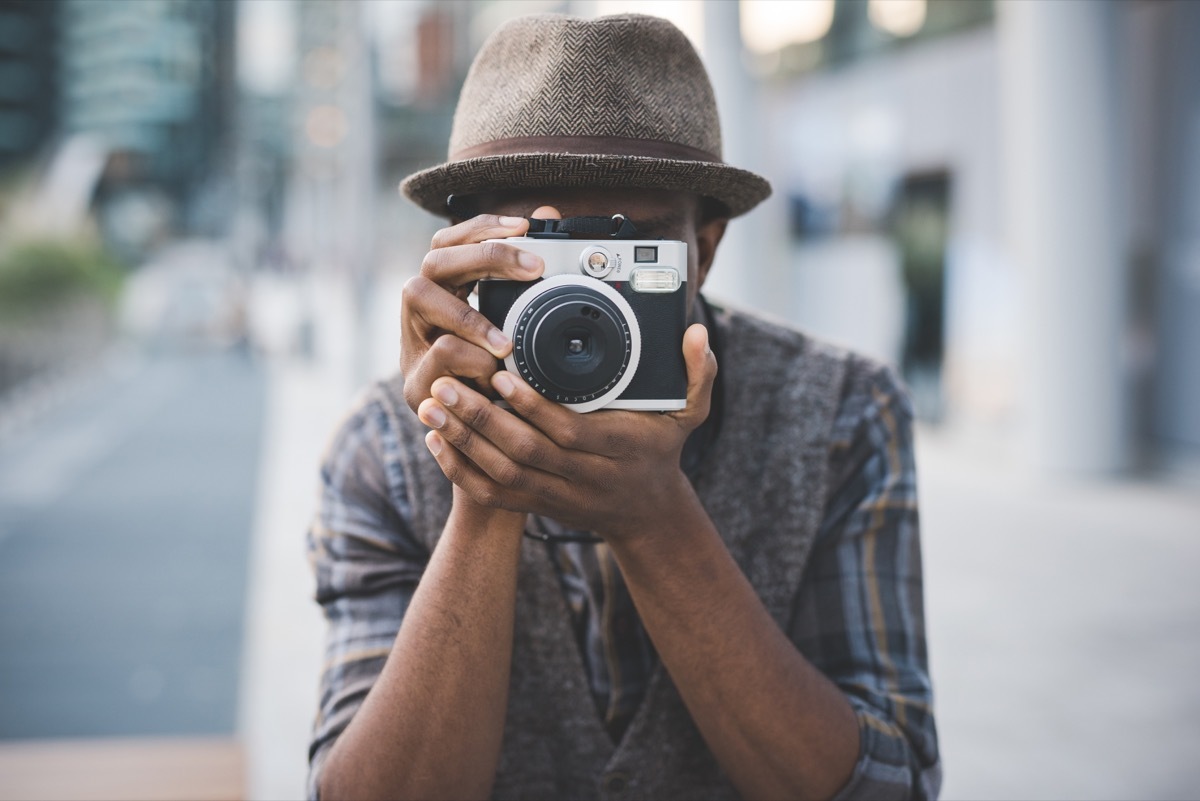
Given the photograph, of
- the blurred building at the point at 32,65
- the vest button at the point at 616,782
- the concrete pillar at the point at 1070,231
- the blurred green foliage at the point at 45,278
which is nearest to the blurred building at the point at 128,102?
the blurred building at the point at 32,65

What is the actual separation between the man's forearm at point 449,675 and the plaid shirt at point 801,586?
0.41ft

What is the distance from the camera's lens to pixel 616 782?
160 centimetres

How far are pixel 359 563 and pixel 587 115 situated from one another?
2.40 feet

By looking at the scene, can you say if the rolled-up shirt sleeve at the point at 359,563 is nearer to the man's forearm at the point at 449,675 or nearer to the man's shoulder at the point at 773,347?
the man's forearm at the point at 449,675

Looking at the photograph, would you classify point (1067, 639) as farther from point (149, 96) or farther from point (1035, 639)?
point (149, 96)

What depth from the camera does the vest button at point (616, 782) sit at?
5.24 feet

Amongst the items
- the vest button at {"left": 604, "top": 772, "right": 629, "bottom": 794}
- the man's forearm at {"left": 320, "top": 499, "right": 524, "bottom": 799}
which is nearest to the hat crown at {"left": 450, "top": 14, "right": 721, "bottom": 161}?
the man's forearm at {"left": 320, "top": 499, "right": 524, "bottom": 799}

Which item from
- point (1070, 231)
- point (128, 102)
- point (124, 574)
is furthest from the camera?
point (128, 102)

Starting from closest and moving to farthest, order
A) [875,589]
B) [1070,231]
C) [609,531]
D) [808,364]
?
[609,531] < [875,589] < [808,364] < [1070,231]

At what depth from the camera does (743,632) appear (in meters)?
1.40

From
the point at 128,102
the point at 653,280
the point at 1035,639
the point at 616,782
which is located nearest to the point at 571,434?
the point at 653,280

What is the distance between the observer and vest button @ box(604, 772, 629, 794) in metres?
1.60

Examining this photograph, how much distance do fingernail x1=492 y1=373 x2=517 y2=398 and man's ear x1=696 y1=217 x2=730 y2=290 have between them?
0.46 meters

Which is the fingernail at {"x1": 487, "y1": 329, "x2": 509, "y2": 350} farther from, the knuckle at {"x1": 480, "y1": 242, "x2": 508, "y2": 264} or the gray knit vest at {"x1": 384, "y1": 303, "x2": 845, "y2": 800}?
the gray knit vest at {"x1": 384, "y1": 303, "x2": 845, "y2": 800}
